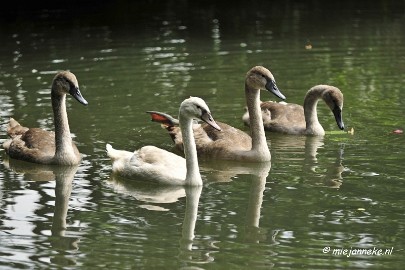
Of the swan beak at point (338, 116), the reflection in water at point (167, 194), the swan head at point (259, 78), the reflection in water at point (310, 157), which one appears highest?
the swan head at point (259, 78)

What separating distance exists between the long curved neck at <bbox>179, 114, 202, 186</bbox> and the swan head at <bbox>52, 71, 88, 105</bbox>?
1.78 metres

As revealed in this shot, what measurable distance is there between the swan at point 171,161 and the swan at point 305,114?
2677 mm

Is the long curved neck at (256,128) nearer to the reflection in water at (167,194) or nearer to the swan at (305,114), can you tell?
the swan at (305,114)

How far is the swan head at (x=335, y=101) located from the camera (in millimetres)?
14100

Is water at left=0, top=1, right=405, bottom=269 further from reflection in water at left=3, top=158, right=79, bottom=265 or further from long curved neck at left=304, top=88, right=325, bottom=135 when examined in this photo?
long curved neck at left=304, top=88, right=325, bottom=135

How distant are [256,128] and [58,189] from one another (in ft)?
8.40

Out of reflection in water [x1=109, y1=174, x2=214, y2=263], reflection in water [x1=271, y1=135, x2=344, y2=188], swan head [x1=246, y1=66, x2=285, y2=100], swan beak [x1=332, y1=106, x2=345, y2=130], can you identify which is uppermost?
swan head [x1=246, y1=66, x2=285, y2=100]

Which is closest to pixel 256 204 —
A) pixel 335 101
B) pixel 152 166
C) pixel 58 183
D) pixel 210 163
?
pixel 152 166

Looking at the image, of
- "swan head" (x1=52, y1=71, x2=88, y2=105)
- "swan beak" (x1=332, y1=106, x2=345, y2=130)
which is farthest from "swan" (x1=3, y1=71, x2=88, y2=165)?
"swan beak" (x1=332, y1=106, x2=345, y2=130)

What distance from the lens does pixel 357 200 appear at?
10945 mm

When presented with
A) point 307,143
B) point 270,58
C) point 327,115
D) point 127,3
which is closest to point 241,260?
point 307,143

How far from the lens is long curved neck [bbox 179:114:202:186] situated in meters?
11.6

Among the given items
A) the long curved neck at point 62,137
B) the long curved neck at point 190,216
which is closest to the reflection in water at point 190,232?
the long curved neck at point 190,216

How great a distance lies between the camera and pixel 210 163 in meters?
13.1
